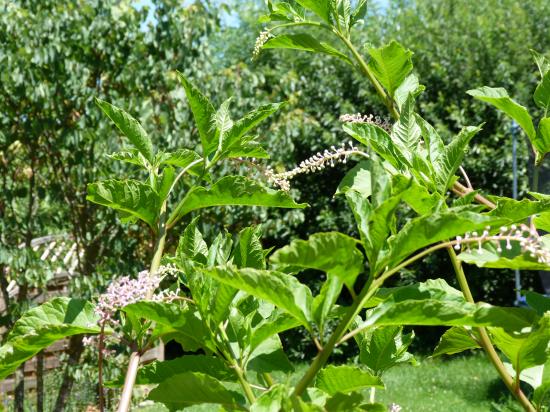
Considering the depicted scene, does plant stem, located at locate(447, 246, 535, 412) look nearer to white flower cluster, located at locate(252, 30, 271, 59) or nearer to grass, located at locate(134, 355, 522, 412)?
white flower cluster, located at locate(252, 30, 271, 59)

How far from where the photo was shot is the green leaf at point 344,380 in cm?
60

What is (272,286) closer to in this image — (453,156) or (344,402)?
(344,402)

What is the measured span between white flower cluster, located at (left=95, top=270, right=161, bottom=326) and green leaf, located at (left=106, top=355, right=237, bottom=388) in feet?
0.25

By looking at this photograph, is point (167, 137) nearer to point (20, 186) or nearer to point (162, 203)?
point (20, 186)

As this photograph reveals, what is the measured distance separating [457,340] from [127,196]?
0.41 m

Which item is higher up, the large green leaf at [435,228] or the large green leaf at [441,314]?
the large green leaf at [435,228]

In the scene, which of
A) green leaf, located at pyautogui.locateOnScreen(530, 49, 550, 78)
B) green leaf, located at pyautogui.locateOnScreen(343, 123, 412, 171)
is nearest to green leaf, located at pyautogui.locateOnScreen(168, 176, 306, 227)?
green leaf, located at pyautogui.locateOnScreen(343, 123, 412, 171)

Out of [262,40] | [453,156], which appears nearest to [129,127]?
[262,40]

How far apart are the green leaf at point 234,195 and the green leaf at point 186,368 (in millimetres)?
158

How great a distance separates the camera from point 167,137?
5078 mm

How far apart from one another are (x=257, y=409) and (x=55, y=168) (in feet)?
15.7

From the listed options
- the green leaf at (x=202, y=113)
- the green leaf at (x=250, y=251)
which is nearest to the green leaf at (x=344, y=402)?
the green leaf at (x=250, y=251)

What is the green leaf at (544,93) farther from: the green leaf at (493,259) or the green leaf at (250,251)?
the green leaf at (250,251)

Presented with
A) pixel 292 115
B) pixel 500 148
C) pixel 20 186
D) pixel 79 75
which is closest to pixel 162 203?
pixel 79 75
